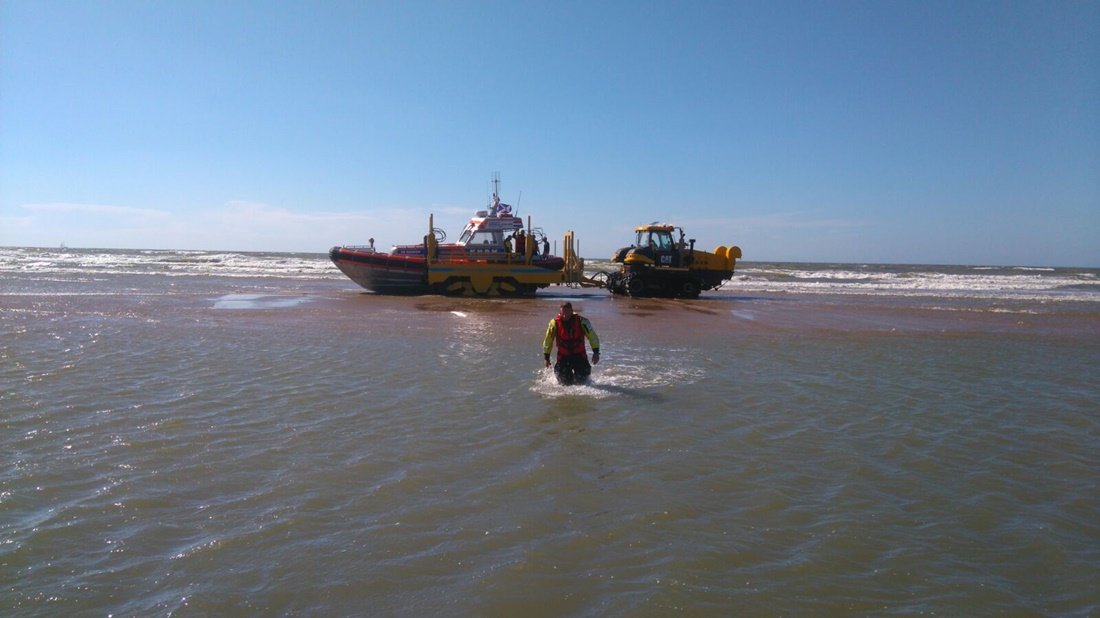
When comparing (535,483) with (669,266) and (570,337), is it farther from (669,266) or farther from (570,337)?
(669,266)

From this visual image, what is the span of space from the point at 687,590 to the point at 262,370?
6.86 meters

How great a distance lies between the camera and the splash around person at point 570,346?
8.19 metres

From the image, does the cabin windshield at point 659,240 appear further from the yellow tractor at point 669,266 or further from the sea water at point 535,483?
the sea water at point 535,483

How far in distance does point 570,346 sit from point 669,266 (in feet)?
50.0

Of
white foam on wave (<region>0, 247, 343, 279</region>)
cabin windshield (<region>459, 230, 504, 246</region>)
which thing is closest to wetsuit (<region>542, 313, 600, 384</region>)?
cabin windshield (<region>459, 230, 504, 246</region>)

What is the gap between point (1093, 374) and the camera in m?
9.82

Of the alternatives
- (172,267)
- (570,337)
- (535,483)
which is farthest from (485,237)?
(172,267)

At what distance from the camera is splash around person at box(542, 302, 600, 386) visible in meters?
8.19

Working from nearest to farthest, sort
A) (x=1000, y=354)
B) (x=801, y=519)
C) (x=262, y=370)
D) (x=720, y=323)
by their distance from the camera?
(x=801, y=519) → (x=262, y=370) → (x=1000, y=354) → (x=720, y=323)

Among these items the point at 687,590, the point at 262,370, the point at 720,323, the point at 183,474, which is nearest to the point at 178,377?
the point at 262,370

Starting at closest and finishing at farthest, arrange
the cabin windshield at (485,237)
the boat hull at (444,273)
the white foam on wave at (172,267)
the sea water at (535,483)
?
1. the sea water at (535,483)
2. the boat hull at (444,273)
3. the cabin windshield at (485,237)
4. the white foam on wave at (172,267)

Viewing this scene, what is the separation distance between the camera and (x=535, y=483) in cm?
494

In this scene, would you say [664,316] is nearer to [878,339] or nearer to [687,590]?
[878,339]

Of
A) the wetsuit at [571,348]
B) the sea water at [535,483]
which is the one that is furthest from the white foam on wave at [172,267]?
the wetsuit at [571,348]
